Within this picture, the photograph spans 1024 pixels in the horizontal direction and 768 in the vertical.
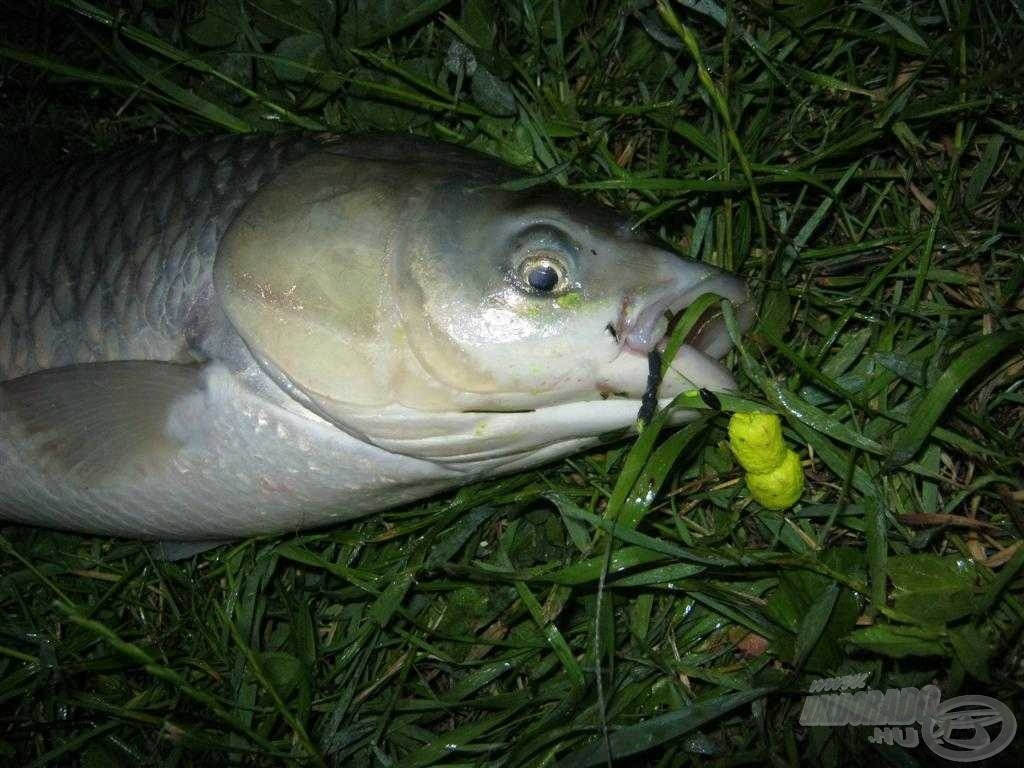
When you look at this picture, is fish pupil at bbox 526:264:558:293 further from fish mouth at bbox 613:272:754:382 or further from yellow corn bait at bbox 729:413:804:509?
yellow corn bait at bbox 729:413:804:509

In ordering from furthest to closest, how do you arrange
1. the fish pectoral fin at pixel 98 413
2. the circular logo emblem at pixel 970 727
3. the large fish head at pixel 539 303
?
the fish pectoral fin at pixel 98 413 < the circular logo emblem at pixel 970 727 < the large fish head at pixel 539 303

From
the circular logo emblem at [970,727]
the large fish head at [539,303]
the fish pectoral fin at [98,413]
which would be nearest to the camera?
the large fish head at [539,303]

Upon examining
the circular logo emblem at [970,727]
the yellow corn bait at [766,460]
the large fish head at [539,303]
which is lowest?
the circular logo emblem at [970,727]

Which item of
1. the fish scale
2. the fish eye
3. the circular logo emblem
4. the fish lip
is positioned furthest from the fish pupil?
the circular logo emblem

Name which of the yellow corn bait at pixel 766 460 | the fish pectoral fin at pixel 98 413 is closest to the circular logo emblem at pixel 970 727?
the yellow corn bait at pixel 766 460

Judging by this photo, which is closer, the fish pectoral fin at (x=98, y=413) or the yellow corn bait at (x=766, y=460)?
the yellow corn bait at (x=766, y=460)

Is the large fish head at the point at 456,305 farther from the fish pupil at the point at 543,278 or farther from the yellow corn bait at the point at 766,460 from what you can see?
the yellow corn bait at the point at 766,460
